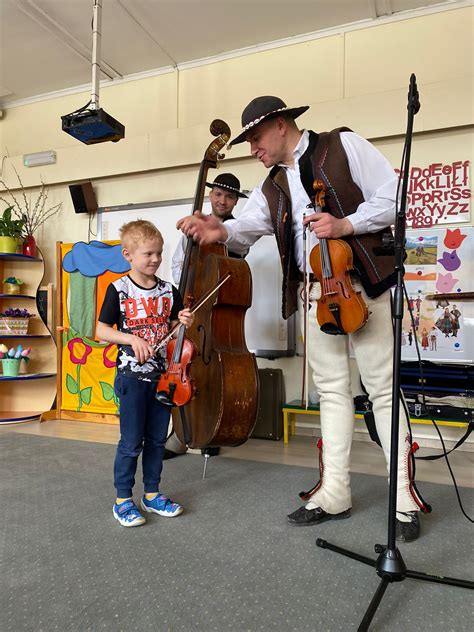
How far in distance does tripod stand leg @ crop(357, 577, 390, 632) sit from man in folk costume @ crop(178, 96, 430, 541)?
40 cm

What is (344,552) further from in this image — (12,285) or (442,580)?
(12,285)

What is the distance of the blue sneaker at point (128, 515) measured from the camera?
155 cm

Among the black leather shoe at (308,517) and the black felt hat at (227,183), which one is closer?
the black leather shoe at (308,517)

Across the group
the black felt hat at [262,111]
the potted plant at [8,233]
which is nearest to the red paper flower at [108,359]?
the potted plant at [8,233]

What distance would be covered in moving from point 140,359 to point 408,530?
1.03m

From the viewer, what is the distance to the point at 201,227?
1.68m

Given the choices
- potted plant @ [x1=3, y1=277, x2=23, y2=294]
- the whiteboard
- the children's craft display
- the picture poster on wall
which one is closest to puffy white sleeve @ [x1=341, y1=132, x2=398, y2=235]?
the picture poster on wall

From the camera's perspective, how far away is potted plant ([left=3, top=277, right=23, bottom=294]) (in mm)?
4001

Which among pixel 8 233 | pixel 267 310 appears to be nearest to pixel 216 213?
pixel 267 310

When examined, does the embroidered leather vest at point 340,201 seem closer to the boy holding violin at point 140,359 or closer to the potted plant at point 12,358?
the boy holding violin at point 140,359

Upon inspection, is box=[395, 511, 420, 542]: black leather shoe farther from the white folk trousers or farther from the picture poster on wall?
the picture poster on wall

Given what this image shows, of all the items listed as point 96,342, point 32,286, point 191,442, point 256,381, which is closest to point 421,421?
point 256,381

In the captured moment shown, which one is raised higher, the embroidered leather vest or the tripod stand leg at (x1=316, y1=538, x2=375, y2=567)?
the embroidered leather vest

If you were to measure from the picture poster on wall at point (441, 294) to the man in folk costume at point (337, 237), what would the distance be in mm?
1536
